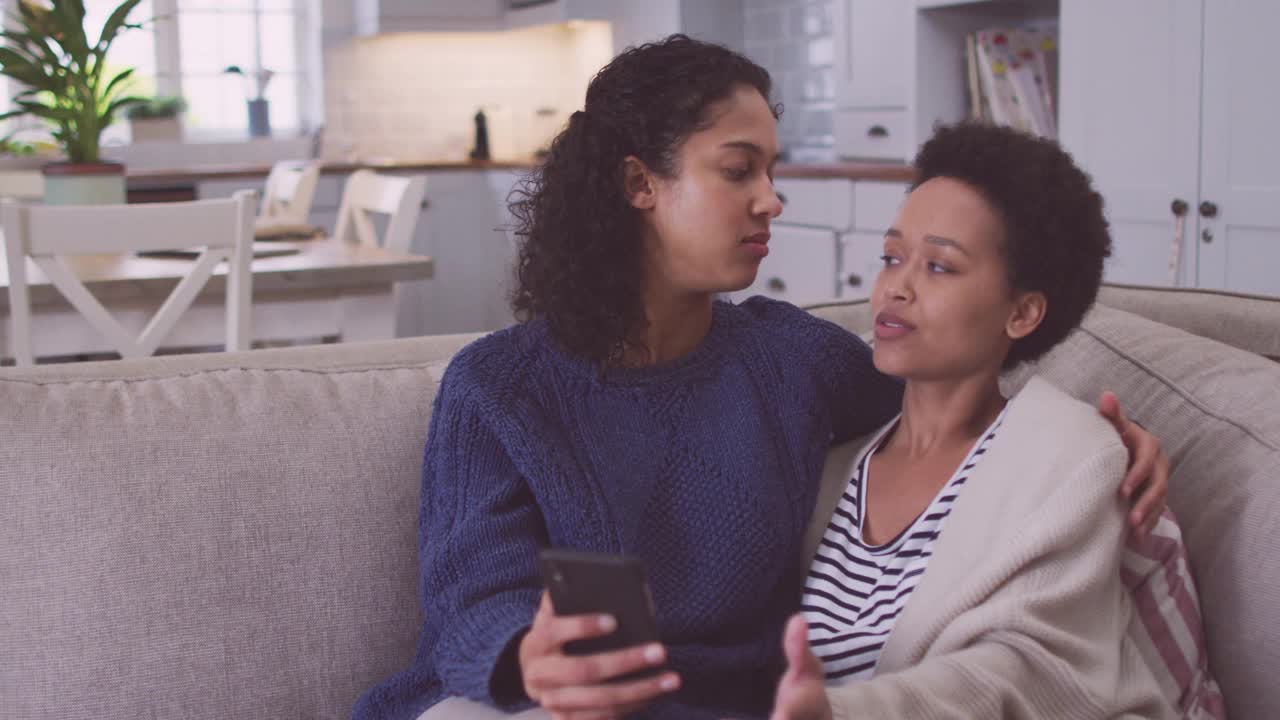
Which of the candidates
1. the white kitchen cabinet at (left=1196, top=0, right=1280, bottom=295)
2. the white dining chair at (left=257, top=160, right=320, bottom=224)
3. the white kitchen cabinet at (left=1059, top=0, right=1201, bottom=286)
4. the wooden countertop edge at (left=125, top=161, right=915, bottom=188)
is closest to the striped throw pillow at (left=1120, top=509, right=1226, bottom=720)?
the white kitchen cabinet at (left=1196, top=0, right=1280, bottom=295)

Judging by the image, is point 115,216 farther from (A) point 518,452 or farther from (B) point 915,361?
(B) point 915,361

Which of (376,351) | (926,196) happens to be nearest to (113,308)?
(376,351)

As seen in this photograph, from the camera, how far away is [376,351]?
171cm

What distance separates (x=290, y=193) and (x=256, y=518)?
10.8 feet

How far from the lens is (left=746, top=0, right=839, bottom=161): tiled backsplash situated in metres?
5.52

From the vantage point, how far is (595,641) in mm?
990

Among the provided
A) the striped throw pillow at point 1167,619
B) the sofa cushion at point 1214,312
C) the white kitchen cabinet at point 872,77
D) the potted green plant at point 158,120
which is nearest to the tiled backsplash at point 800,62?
the white kitchen cabinet at point 872,77

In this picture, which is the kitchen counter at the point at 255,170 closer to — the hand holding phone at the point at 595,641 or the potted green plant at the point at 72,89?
the potted green plant at the point at 72,89

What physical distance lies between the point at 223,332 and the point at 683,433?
1708 millimetres

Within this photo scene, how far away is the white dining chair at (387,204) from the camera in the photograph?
340cm

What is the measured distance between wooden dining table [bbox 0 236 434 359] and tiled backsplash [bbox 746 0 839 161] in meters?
2.91

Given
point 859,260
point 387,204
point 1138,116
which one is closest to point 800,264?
point 859,260

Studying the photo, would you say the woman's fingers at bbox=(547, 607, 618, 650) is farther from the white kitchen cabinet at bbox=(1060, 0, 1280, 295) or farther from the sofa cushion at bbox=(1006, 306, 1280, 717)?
the white kitchen cabinet at bbox=(1060, 0, 1280, 295)

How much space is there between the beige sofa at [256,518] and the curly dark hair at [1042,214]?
0.51 feet
